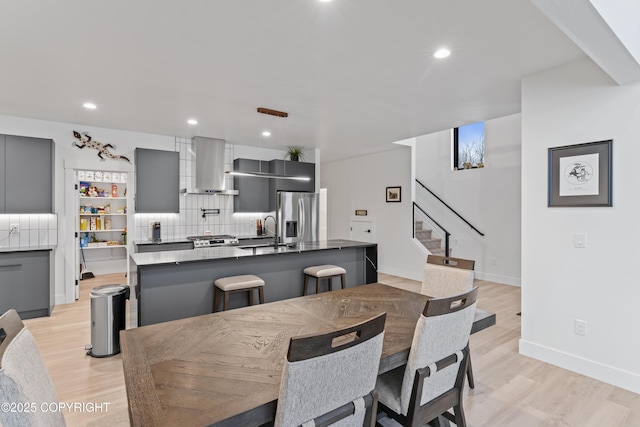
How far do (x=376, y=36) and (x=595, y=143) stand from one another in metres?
1.96

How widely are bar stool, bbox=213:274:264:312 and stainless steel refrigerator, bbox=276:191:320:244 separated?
2576 millimetres

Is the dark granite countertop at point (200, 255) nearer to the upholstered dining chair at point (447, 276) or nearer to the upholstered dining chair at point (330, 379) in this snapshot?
the upholstered dining chair at point (447, 276)

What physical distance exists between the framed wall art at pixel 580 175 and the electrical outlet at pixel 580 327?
976 mm

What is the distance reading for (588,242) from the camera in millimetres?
2613

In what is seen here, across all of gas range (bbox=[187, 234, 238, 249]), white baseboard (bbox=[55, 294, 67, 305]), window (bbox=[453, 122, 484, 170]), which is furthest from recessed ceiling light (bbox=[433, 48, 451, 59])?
white baseboard (bbox=[55, 294, 67, 305])

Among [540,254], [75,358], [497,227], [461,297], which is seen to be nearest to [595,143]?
[540,254]

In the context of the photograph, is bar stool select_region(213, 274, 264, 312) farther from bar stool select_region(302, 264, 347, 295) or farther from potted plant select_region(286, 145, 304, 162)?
potted plant select_region(286, 145, 304, 162)

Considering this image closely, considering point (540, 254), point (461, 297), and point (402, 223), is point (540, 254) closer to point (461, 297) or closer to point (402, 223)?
point (461, 297)

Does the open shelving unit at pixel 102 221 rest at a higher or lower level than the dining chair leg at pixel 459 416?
higher

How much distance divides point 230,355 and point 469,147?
254 inches

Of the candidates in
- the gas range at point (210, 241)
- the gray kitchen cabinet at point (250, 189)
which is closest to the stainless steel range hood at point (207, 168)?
the gray kitchen cabinet at point (250, 189)

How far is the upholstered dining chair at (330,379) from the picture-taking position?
3.18 feet

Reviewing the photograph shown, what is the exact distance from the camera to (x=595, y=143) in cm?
257

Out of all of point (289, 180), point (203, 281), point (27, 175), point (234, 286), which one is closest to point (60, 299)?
point (27, 175)
